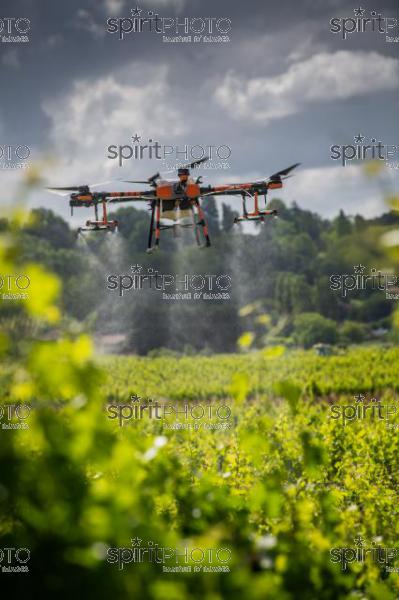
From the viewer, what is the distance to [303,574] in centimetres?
127

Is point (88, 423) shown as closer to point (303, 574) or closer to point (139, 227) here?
point (303, 574)

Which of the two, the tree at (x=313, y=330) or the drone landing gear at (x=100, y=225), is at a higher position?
the drone landing gear at (x=100, y=225)

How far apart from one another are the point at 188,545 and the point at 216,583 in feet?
0.45

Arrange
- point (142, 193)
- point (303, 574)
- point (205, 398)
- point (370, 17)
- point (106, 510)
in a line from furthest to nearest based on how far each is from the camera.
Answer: point (205, 398) < point (370, 17) < point (142, 193) < point (303, 574) < point (106, 510)

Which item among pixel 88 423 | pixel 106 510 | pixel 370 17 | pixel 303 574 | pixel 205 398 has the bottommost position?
pixel 205 398

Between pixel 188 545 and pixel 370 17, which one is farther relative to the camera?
pixel 370 17

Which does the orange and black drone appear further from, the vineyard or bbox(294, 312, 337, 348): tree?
bbox(294, 312, 337, 348): tree

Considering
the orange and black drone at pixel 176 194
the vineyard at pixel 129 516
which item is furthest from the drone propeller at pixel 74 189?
the vineyard at pixel 129 516

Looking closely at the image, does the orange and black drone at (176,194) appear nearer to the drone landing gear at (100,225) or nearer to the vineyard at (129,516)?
the drone landing gear at (100,225)

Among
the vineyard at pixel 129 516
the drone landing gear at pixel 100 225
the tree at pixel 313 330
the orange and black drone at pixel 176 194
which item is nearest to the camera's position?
the vineyard at pixel 129 516

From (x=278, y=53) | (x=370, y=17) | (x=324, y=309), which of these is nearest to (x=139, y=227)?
(x=324, y=309)

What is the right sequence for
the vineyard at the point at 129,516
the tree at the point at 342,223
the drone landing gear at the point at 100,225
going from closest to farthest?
the vineyard at the point at 129,516 → the drone landing gear at the point at 100,225 → the tree at the point at 342,223

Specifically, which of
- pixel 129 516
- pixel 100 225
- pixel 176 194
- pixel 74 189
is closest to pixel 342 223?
pixel 100 225

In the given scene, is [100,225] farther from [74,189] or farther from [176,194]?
[176,194]
